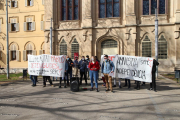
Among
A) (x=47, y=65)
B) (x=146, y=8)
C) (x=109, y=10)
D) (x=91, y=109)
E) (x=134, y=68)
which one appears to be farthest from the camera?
(x=109, y=10)

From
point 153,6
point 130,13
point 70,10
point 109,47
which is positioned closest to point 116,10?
point 130,13

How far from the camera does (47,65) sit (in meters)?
12.2

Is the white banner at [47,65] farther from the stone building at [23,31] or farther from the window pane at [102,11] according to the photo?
the stone building at [23,31]

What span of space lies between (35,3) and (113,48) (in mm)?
14401

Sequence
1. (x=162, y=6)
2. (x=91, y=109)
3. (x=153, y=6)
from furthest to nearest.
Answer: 1. (x=153, y=6)
2. (x=162, y=6)
3. (x=91, y=109)

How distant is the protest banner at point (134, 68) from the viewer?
10306mm

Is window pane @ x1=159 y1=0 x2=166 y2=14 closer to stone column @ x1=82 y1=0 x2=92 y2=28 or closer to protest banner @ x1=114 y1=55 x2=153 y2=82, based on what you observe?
stone column @ x1=82 y1=0 x2=92 y2=28

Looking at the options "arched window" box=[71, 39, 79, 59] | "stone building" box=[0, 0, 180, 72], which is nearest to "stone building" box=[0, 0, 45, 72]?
"stone building" box=[0, 0, 180, 72]

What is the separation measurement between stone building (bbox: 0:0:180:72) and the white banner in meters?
10.2

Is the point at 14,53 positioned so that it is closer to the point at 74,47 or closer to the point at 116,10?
the point at 74,47

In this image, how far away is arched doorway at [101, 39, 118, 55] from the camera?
73.3 feet

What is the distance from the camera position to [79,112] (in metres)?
6.02

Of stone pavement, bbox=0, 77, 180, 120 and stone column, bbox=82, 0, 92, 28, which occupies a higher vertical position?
stone column, bbox=82, 0, 92, 28

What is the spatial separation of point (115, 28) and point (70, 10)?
6.59m
